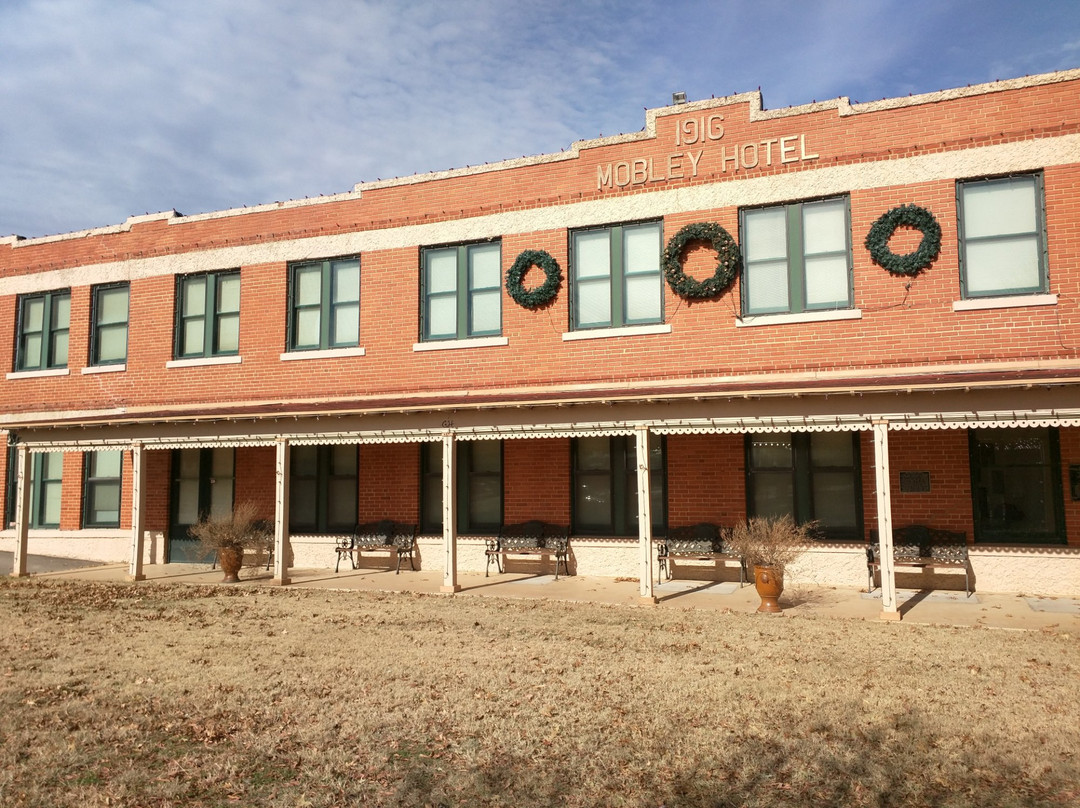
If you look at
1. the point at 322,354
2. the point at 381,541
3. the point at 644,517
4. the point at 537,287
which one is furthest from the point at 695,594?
the point at 322,354

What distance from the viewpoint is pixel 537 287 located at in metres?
14.4

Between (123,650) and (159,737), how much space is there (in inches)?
130

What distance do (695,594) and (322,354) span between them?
8.13m

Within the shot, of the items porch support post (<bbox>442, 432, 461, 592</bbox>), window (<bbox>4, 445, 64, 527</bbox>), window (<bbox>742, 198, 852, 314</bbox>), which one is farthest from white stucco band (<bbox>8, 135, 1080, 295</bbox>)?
porch support post (<bbox>442, 432, 461, 592</bbox>)

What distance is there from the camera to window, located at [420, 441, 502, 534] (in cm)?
1488

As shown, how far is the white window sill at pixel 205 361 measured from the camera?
16.5 metres

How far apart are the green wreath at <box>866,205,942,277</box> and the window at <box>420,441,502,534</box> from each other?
6.82m

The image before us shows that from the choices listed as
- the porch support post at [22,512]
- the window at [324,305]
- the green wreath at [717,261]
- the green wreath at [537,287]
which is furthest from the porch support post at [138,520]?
the green wreath at [717,261]

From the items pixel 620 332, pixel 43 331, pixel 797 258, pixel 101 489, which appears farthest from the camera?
pixel 43 331

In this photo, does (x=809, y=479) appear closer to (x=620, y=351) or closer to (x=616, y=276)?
(x=620, y=351)

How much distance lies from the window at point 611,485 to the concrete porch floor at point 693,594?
94 cm

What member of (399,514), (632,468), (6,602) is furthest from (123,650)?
(632,468)

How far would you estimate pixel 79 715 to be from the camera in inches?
264

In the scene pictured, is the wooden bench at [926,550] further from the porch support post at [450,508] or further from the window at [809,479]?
the porch support post at [450,508]
